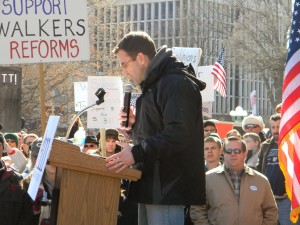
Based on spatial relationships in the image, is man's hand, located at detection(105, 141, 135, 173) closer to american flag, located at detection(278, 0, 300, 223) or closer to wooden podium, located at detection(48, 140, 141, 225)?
wooden podium, located at detection(48, 140, 141, 225)

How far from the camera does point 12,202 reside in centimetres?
752

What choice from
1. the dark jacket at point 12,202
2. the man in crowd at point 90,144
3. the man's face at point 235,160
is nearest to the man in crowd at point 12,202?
the dark jacket at point 12,202

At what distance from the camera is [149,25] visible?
81750 mm

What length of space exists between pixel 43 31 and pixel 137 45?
3347 millimetres

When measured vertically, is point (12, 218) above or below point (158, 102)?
below

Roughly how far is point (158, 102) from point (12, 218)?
2546mm

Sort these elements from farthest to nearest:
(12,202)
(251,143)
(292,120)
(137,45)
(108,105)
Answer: (251,143) → (108,105) → (12,202) → (292,120) → (137,45)

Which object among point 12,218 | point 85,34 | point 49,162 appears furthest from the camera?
point 85,34

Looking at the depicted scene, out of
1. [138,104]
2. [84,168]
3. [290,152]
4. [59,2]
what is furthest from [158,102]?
[59,2]

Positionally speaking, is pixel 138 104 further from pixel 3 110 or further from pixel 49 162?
pixel 3 110

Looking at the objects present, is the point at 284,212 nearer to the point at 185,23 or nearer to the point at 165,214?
the point at 165,214

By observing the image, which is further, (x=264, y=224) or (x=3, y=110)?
(x=3, y=110)

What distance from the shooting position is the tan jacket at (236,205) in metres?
8.04

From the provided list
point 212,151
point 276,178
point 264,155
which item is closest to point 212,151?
point 212,151
